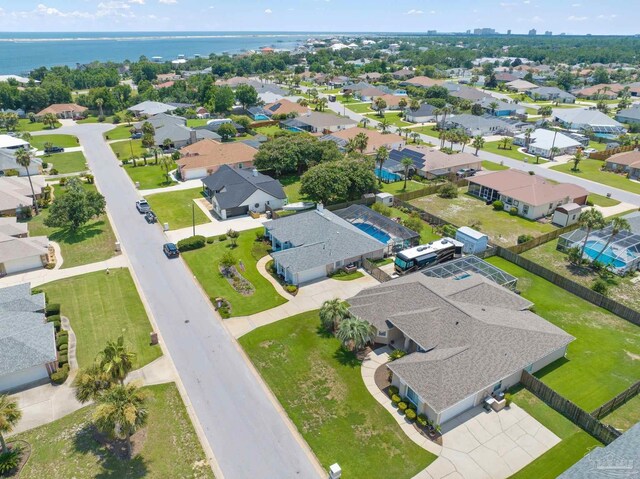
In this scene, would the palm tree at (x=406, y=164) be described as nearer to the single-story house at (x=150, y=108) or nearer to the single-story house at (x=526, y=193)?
the single-story house at (x=526, y=193)

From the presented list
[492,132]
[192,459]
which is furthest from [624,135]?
[192,459]

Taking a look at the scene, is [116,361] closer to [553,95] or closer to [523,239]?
[523,239]

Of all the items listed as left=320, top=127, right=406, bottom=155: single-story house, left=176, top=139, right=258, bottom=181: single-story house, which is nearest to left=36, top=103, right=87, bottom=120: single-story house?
left=176, top=139, right=258, bottom=181: single-story house

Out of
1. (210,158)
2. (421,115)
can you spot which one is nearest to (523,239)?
(210,158)

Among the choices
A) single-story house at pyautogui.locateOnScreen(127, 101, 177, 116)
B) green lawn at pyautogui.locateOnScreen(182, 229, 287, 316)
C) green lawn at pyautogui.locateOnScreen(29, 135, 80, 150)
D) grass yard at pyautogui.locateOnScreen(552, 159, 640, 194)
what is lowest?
green lawn at pyautogui.locateOnScreen(182, 229, 287, 316)

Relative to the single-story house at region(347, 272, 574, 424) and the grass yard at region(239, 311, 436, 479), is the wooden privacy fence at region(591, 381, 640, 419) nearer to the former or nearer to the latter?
the single-story house at region(347, 272, 574, 424)

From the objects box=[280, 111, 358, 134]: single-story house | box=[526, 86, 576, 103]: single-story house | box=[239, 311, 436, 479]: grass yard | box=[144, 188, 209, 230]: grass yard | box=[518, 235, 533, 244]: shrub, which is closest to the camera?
box=[239, 311, 436, 479]: grass yard

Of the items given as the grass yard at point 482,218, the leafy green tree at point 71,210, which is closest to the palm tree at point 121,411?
the leafy green tree at point 71,210

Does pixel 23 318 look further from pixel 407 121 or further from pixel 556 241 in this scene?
pixel 407 121
